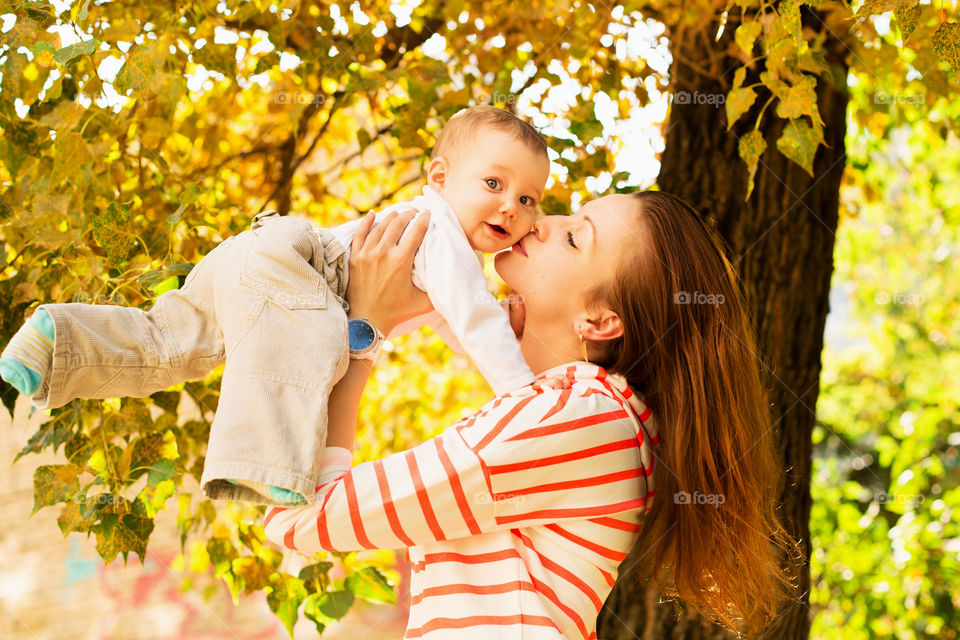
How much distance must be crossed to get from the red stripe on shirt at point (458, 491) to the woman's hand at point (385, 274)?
0.37 meters

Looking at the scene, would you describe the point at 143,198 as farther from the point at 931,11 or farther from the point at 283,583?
the point at 931,11

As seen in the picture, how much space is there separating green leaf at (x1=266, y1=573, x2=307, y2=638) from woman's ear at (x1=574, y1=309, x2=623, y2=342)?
1.14 m

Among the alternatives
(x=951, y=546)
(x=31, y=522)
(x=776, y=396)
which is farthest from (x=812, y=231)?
(x=31, y=522)

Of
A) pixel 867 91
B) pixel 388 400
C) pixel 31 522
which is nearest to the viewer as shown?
pixel 867 91

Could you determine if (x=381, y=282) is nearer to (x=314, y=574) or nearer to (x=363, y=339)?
(x=363, y=339)

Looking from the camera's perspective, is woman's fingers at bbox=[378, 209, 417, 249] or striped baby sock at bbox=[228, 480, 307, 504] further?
woman's fingers at bbox=[378, 209, 417, 249]

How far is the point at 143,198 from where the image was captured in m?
2.32

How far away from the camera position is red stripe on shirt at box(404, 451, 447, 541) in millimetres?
1340

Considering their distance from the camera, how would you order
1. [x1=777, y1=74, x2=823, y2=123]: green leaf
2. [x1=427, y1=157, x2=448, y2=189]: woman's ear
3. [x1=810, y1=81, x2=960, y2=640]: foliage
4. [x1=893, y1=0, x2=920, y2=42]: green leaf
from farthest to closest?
[x1=810, y1=81, x2=960, y2=640]: foliage, [x1=427, y1=157, x2=448, y2=189]: woman's ear, [x1=777, y1=74, x2=823, y2=123]: green leaf, [x1=893, y1=0, x2=920, y2=42]: green leaf

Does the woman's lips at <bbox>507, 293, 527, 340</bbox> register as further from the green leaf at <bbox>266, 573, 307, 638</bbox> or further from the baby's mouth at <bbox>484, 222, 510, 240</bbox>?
the green leaf at <bbox>266, 573, 307, 638</bbox>

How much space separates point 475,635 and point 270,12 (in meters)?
1.69

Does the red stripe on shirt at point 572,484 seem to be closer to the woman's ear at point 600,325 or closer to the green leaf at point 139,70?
the woman's ear at point 600,325

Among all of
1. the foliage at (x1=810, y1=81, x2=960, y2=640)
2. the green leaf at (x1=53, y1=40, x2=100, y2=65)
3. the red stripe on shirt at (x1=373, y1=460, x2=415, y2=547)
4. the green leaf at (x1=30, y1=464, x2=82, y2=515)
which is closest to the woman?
the red stripe on shirt at (x1=373, y1=460, x2=415, y2=547)

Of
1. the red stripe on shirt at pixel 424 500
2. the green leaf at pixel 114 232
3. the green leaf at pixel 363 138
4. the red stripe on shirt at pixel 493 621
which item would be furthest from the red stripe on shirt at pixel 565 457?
the green leaf at pixel 363 138
